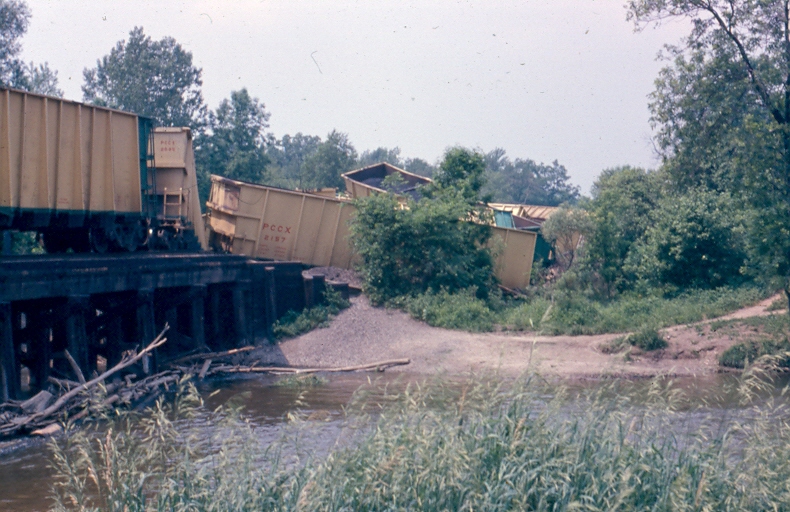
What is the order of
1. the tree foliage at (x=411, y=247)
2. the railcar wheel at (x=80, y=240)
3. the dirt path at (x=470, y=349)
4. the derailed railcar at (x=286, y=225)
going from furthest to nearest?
the derailed railcar at (x=286, y=225) < the tree foliage at (x=411, y=247) < the railcar wheel at (x=80, y=240) < the dirt path at (x=470, y=349)

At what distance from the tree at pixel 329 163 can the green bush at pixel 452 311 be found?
28509 millimetres

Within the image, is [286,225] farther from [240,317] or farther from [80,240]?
[80,240]

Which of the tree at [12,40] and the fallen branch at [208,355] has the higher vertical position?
the tree at [12,40]

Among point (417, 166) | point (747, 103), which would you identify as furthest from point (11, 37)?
point (417, 166)

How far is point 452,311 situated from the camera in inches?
730

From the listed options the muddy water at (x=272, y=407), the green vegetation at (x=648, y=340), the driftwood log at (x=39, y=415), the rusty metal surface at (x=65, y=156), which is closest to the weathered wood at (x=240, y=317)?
the muddy water at (x=272, y=407)

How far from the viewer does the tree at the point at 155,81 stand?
43.4 meters

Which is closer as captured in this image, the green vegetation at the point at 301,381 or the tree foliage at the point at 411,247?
the green vegetation at the point at 301,381

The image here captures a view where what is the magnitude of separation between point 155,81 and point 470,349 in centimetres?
3498

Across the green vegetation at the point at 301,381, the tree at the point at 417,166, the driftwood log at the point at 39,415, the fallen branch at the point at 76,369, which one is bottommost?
the green vegetation at the point at 301,381

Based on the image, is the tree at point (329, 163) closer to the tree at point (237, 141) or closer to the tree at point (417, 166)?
the tree at point (237, 141)

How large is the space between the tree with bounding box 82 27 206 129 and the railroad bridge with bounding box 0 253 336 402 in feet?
89.1

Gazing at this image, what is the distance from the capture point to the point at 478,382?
528 cm

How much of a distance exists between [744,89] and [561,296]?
670 cm
